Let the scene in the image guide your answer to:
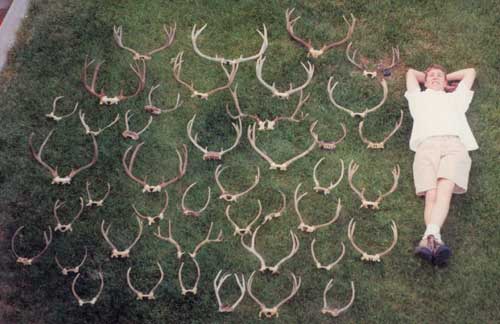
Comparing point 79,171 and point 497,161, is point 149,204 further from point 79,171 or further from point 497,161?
point 497,161

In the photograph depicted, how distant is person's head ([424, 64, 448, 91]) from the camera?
6527 mm

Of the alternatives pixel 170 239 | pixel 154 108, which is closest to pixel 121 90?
→ pixel 154 108

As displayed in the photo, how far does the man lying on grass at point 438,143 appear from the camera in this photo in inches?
226

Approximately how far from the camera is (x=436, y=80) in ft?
21.5

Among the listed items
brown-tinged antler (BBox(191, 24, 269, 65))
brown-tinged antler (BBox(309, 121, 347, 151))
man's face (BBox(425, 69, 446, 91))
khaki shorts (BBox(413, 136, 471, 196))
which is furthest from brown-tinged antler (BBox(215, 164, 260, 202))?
man's face (BBox(425, 69, 446, 91))

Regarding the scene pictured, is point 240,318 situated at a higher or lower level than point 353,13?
lower

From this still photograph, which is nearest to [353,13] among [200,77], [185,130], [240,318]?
[200,77]

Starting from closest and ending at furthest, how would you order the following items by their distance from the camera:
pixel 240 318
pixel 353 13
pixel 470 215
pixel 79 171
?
1. pixel 240 318
2. pixel 470 215
3. pixel 79 171
4. pixel 353 13

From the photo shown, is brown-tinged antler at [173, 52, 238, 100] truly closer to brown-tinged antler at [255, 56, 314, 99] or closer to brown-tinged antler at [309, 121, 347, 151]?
brown-tinged antler at [255, 56, 314, 99]

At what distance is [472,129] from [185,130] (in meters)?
2.79

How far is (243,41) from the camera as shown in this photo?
7.24 m

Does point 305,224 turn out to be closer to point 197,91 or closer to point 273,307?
point 273,307

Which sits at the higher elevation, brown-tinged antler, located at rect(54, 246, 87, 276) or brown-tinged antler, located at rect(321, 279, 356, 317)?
brown-tinged antler, located at rect(54, 246, 87, 276)

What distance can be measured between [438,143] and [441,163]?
0.21m
